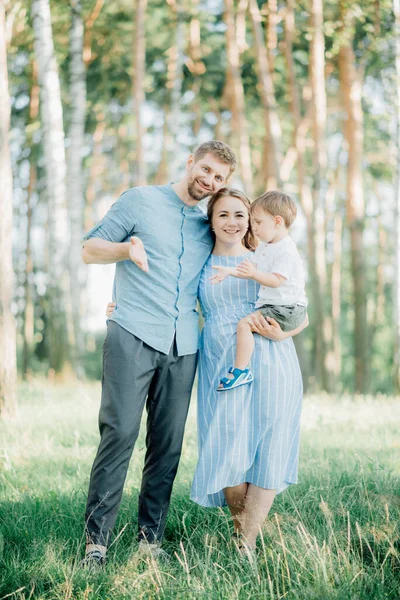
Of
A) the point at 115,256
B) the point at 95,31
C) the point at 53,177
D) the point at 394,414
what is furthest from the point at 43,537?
the point at 95,31

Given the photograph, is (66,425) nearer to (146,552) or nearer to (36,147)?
(146,552)

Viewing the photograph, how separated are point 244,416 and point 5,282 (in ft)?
13.9

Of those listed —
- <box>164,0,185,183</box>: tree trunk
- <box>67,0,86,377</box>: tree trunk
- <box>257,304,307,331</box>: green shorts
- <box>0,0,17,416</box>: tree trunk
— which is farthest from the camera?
<box>164,0,185,183</box>: tree trunk

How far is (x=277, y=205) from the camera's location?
3850 mm

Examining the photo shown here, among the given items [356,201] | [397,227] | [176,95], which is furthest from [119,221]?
[356,201]

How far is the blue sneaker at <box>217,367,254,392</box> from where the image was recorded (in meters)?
3.71

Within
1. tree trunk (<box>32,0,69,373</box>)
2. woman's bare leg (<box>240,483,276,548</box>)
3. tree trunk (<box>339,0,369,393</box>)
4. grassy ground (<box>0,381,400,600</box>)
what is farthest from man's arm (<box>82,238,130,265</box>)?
tree trunk (<box>339,0,369,393</box>)

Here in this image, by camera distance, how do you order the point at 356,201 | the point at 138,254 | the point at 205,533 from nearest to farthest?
the point at 138,254
the point at 205,533
the point at 356,201

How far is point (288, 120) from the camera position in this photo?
64.6ft

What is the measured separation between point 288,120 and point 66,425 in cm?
1483

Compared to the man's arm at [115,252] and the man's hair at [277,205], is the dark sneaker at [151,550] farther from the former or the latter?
the man's hair at [277,205]

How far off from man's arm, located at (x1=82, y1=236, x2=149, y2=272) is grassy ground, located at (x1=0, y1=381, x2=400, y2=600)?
4.40ft

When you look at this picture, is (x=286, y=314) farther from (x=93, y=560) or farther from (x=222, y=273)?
(x=93, y=560)

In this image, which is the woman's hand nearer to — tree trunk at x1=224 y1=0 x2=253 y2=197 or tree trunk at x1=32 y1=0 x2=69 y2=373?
tree trunk at x1=32 y1=0 x2=69 y2=373
